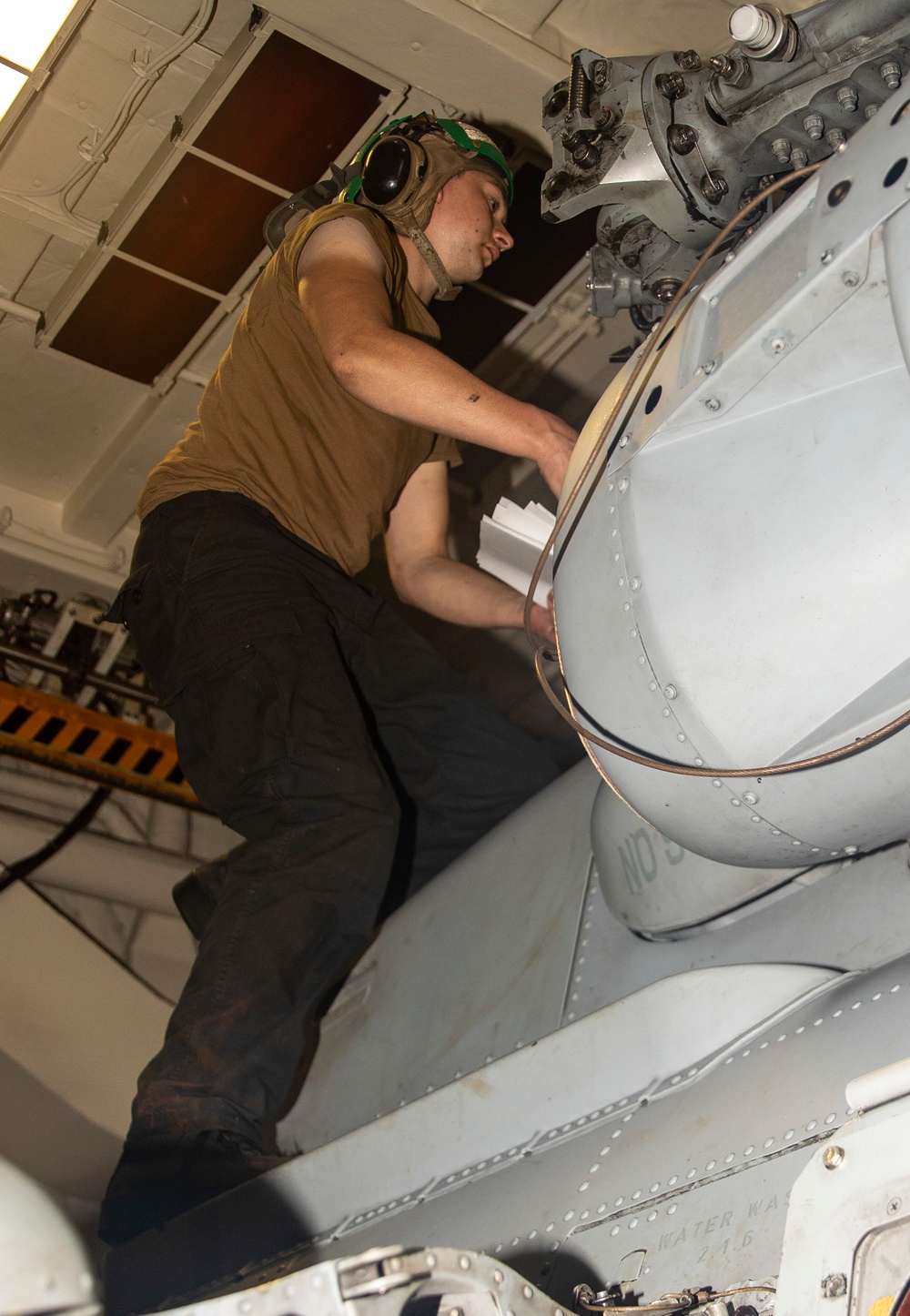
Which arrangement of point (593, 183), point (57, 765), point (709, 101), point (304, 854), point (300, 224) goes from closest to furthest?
point (709, 101) → point (593, 183) → point (304, 854) → point (300, 224) → point (57, 765)

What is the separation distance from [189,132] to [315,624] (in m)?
2.14

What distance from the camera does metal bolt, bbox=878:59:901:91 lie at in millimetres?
1598

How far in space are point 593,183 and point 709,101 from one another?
0.70 ft

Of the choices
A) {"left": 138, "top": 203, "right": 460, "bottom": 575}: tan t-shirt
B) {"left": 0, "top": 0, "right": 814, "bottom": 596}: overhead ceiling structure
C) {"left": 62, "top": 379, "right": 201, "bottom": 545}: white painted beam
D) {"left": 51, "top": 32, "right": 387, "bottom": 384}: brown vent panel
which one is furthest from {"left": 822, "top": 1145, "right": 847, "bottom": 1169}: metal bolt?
{"left": 62, "top": 379, "right": 201, "bottom": 545}: white painted beam

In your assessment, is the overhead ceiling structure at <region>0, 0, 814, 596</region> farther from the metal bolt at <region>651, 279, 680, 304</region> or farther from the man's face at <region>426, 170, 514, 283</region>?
the metal bolt at <region>651, 279, 680, 304</region>

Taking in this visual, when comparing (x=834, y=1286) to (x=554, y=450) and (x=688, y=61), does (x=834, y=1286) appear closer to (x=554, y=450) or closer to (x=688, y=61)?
(x=554, y=450)

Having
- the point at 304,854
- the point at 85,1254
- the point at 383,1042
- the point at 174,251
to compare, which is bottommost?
the point at 85,1254

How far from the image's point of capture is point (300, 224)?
8.85 feet

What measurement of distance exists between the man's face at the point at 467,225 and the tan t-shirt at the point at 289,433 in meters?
0.15

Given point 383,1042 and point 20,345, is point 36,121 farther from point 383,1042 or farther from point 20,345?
point 383,1042

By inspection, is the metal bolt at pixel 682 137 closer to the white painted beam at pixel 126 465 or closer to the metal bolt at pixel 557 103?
the metal bolt at pixel 557 103

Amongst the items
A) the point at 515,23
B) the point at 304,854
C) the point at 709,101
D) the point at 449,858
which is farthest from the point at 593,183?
the point at 515,23

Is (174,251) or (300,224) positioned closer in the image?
(300,224)

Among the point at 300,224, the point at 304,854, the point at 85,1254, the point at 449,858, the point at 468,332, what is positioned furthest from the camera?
the point at 468,332
